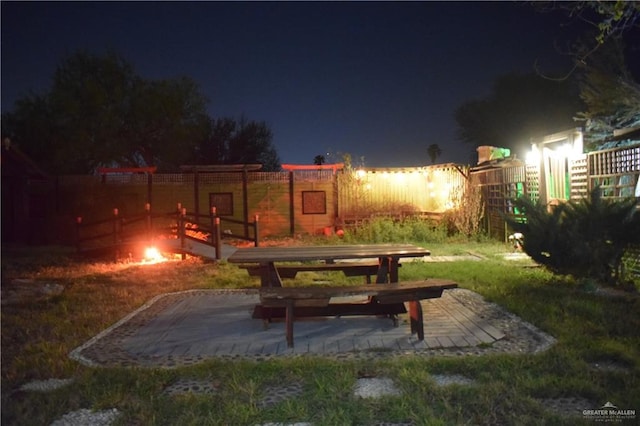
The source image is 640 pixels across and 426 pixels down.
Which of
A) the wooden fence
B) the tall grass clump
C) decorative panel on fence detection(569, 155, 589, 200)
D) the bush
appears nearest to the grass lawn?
the bush

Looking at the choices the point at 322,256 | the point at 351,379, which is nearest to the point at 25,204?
the point at 322,256

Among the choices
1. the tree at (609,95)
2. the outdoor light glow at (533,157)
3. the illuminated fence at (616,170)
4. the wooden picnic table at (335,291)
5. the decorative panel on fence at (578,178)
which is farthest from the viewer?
the outdoor light glow at (533,157)

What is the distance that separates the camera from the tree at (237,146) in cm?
2850

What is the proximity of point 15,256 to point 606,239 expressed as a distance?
13.1 m

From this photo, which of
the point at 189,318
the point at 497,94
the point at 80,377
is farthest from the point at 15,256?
the point at 497,94

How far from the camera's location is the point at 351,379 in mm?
3906

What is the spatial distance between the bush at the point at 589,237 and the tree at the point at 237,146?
22476 millimetres

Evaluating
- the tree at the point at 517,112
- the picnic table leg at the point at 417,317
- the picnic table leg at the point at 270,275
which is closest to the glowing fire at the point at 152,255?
the picnic table leg at the point at 270,275

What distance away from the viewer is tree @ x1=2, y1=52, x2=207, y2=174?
879 inches

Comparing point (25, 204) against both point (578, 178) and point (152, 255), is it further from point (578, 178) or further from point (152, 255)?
point (578, 178)

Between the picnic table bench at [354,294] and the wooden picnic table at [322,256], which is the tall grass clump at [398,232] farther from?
the picnic table bench at [354,294]

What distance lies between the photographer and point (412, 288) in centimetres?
498

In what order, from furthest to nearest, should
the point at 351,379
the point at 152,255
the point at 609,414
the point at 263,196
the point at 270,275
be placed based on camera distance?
the point at 263,196
the point at 152,255
the point at 270,275
the point at 351,379
the point at 609,414

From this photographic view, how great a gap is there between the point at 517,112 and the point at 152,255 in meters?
24.5
